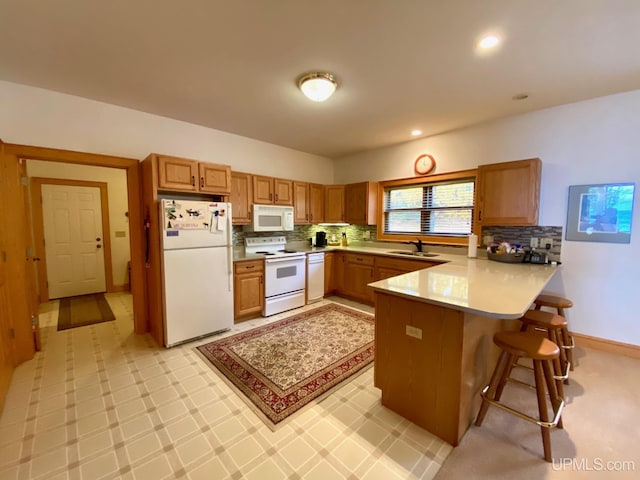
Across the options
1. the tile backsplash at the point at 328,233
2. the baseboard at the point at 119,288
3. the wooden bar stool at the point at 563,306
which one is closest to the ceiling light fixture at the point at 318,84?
the tile backsplash at the point at 328,233

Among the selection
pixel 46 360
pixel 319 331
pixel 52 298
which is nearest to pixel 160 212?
pixel 46 360

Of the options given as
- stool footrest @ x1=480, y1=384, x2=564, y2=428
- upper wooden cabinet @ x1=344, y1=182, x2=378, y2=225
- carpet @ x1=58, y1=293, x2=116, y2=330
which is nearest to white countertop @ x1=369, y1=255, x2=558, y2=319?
stool footrest @ x1=480, y1=384, x2=564, y2=428

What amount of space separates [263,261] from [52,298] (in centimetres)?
393

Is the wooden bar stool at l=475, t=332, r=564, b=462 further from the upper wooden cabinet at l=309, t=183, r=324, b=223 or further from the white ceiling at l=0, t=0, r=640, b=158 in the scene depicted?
the upper wooden cabinet at l=309, t=183, r=324, b=223

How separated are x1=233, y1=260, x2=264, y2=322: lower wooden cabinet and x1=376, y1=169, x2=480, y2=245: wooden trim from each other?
227 cm

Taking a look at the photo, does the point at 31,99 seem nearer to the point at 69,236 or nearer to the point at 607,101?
the point at 69,236

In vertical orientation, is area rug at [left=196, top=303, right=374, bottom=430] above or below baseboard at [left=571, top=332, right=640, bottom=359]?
below

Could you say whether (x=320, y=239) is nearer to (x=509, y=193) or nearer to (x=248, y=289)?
(x=248, y=289)

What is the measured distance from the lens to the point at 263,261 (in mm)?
3641

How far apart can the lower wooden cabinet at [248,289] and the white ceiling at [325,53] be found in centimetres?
195

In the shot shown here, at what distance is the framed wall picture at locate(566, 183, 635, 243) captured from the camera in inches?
104

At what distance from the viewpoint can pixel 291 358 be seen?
2602mm
